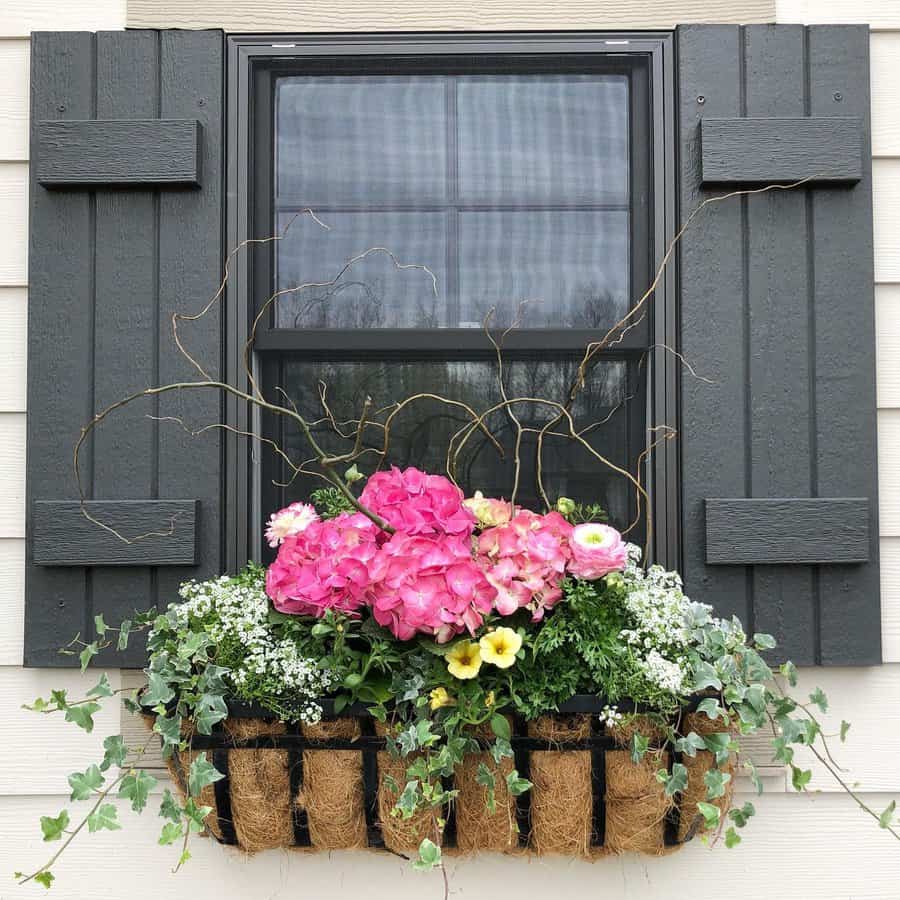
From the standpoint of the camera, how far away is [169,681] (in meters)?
1.27

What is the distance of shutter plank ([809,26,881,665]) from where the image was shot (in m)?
1.45

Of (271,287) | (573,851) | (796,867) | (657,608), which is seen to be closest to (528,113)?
(271,287)

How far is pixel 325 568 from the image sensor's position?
4.12 feet

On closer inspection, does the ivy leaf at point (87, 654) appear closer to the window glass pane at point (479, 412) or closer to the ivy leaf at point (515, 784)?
the window glass pane at point (479, 412)

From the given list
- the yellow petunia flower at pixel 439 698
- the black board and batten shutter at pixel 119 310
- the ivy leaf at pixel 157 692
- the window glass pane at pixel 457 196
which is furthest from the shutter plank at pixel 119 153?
the yellow petunia flower at pixel 439 698

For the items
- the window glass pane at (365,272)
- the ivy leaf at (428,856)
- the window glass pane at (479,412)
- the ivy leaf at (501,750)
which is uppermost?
the window glass pane at (365,272)

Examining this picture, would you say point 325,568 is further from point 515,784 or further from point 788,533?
point 788,533

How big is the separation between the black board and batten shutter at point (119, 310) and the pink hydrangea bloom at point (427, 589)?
0.39m

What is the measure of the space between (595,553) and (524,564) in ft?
0.33

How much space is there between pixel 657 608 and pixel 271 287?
846 millimetres

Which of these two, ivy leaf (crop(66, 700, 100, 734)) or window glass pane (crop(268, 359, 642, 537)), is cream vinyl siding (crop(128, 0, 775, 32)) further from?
ivy leaf (crop(66, 700, 100, 734))

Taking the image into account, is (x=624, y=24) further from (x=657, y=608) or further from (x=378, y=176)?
(x=657, y=608)

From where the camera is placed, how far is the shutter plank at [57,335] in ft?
4.80

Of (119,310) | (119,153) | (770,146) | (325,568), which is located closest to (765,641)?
(325,568)
